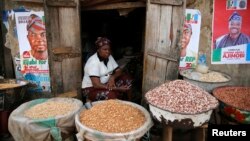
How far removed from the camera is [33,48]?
510cm

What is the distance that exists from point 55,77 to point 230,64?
323cm

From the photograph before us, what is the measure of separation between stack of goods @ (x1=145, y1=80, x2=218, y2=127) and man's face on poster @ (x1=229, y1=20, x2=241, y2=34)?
180cm

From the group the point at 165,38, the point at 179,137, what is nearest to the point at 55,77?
the point at 165,38

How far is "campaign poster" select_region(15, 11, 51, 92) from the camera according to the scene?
4988 mm

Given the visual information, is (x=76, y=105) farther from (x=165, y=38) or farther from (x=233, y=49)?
(x=233, y=49)

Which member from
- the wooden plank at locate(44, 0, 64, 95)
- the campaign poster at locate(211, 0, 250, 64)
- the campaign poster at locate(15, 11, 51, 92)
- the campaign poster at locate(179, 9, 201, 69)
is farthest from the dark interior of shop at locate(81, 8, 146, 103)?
the campaign poster at locate(211, 0, 250, 64)

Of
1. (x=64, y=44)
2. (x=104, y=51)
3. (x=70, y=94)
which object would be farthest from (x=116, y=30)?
(x=70, y=94)

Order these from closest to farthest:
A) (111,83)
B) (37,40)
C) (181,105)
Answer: (181,105), (111,83), (37,40)

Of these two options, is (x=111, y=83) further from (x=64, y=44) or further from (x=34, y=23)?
(x=34, y=23)

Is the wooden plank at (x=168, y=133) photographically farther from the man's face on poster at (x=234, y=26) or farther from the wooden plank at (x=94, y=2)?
the wooden plank at (x=94, y=2)

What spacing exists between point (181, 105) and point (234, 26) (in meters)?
2.28

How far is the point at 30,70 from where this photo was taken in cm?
518

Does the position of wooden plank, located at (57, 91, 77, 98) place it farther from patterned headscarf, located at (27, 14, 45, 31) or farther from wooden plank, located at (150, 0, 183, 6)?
wooden plank, located at (150, 0, 183, 6)

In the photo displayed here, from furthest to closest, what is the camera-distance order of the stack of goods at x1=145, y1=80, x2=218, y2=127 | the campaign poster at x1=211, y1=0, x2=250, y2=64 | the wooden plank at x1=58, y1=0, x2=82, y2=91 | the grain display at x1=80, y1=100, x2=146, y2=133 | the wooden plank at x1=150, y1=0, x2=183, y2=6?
the campaign poster at x1=211, y1=0, x2=250, y2=64
the wooden plank at x1=58, y1=0, x2=82, y2=91
the wooden plank at x1=150, y1=0, x2=183, y2=6
the grain display at x1=80, y1=100, x2=146, y2=133
the stack of goods at x1=145, y1=80, x2=218, y2=127
